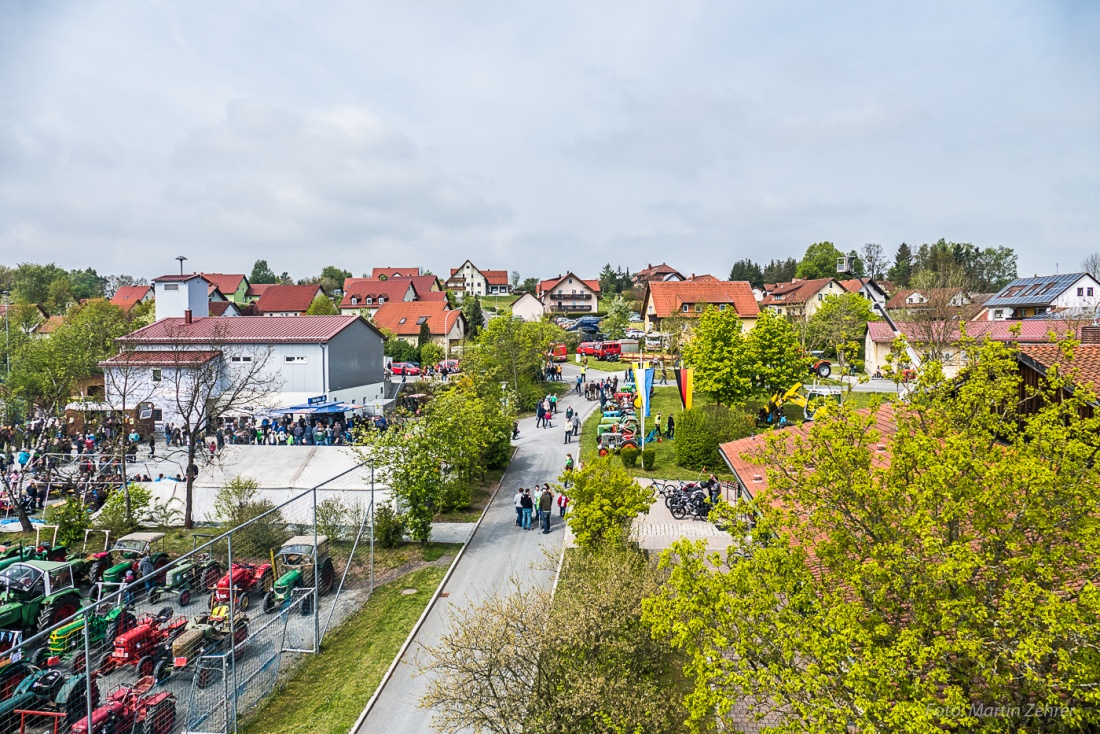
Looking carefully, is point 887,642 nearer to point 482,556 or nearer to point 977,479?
point 977,479

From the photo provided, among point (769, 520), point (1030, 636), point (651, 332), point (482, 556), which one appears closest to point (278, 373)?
point (482, 556)

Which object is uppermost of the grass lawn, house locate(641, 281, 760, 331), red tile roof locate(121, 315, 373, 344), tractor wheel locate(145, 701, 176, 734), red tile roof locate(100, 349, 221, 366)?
house locate(641, 281, 760, 331)

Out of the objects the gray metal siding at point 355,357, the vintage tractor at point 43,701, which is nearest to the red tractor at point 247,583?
the vintage tractor at point 43,701

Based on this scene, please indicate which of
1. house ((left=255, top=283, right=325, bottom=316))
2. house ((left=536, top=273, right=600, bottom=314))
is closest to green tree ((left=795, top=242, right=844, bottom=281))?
house ((left=536, top=273, right=600, bottom=314))

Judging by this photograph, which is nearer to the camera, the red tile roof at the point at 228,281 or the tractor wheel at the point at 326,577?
the tractor wheel at the point at 326,577

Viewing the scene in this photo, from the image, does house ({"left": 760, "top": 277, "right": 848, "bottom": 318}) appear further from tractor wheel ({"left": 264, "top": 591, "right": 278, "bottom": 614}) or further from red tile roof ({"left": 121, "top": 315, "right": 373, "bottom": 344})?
tractor wheel ({"left": 264, "top": 591, "right": 278, "bottom": 614})

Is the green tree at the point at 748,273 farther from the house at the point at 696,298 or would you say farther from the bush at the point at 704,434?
the bush at the point at 704,434
